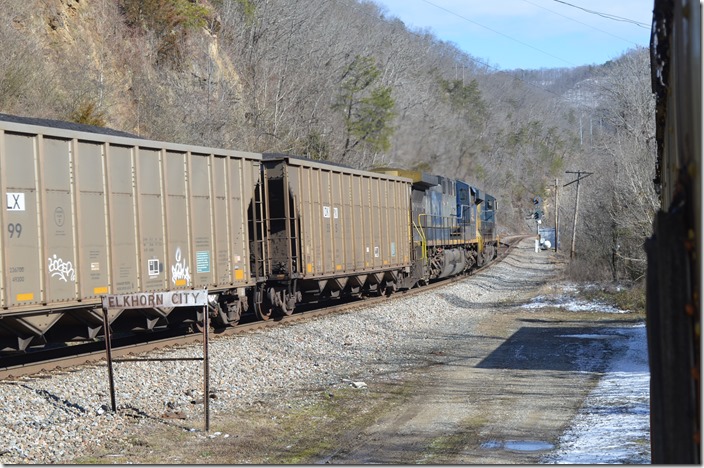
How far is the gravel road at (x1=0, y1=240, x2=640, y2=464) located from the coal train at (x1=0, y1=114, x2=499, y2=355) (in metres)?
1.01

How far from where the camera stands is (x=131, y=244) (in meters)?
12.5

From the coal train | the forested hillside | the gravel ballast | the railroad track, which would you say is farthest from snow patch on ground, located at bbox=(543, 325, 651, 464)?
the forested hillside

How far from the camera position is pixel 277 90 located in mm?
47781

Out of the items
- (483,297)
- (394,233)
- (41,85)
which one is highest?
(41,85)

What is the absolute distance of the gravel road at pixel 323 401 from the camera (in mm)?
8047

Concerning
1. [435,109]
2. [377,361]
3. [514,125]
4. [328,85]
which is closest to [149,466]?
[377,361]

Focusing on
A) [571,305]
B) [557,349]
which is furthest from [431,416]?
[571,305]

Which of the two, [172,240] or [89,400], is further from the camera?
[172,240]

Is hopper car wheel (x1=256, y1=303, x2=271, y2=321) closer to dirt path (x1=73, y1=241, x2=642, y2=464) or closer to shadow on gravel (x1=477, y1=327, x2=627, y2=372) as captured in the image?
dirt path (x1=73, y1=241, x2=642, y2=464)

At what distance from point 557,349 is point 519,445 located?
23.7 feet

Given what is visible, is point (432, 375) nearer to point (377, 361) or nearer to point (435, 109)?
point (377, 361)

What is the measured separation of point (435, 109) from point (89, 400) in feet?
246

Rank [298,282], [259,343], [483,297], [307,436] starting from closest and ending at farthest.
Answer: [307,436], [259,343], [298,282], [483,297]

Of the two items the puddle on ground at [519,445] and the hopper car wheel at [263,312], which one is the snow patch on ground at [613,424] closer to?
the puddle on ground at [519,445]
